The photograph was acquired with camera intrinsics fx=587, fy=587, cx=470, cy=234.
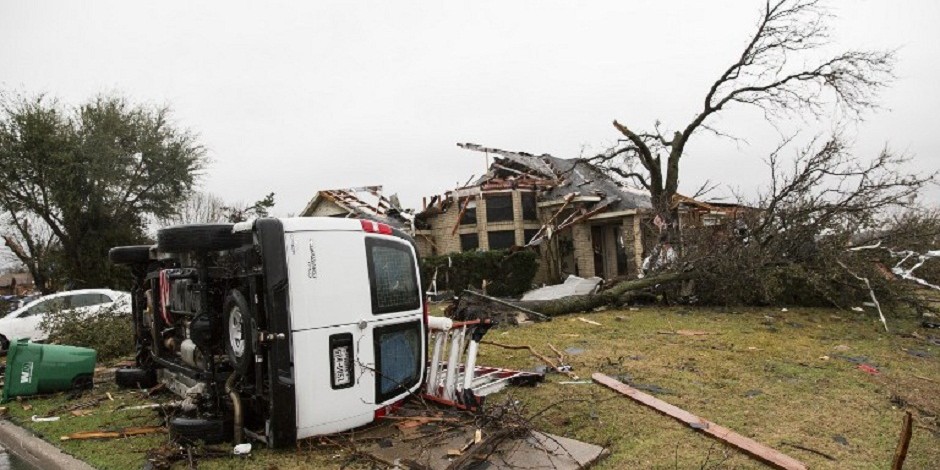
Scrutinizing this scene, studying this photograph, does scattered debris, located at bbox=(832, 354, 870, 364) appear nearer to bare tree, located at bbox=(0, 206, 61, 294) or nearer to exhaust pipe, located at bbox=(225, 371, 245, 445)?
exhaust pipe, located at bbox=(225, 371, 245, 445)

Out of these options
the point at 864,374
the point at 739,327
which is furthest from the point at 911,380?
the point at 739,327

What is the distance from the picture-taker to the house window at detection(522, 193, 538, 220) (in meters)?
24.2

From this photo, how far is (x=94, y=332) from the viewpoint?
34.6 feet

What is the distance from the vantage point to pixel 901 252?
37.5 feet

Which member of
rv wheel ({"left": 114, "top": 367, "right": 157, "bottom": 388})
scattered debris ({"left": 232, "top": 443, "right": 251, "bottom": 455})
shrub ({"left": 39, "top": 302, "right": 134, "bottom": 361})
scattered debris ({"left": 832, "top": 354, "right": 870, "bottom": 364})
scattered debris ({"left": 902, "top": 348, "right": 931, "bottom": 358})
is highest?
shrub ({"left": 39, "top": 302, "right": 134, "bottom": 361})

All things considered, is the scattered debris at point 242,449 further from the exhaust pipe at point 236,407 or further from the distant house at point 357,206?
the distant house at point 357,206

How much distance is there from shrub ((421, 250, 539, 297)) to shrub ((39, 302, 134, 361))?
384 inches

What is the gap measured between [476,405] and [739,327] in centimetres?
693

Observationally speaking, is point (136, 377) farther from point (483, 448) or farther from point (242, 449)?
point (483, 448)

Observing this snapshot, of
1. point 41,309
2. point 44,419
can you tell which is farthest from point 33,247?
point 44,419

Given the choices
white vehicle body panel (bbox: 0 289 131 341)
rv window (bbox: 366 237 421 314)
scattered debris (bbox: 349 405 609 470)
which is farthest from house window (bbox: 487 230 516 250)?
scattered debris (bbox: 349 405 609 470)

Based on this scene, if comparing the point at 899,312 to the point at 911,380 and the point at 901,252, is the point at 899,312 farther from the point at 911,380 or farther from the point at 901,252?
the point at 911,380

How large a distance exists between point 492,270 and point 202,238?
15.2 m

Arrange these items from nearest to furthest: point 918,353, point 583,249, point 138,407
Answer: point 138,407 → point 918,353 → point 583,249
